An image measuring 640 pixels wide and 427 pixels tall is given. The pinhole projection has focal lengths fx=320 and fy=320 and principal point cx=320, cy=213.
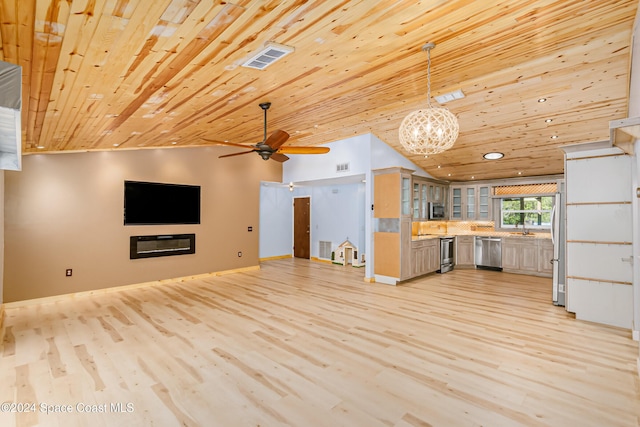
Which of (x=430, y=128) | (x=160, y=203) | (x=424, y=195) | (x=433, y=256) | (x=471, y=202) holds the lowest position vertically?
(x=433, y=256)

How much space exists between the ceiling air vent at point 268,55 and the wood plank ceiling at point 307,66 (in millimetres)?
90

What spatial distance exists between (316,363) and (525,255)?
6702mm

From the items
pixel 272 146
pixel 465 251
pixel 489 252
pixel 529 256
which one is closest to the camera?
pixel 272 146

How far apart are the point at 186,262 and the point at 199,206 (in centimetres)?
129

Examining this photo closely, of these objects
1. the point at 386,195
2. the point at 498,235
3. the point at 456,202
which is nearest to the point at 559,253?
the point at 498,235

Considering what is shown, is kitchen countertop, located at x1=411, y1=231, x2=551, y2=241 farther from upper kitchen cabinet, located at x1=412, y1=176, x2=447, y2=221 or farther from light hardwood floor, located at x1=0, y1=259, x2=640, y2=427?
light hardwood floor, located at x1=0, y1=259, x2=640, y2=427

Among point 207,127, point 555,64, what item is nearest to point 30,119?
point 207,127

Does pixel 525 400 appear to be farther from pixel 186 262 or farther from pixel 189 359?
pixel 186 262

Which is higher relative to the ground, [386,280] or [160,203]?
[160,203]

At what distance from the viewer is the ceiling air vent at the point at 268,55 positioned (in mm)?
2545

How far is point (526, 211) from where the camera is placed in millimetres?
8078

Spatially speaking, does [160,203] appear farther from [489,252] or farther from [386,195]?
[489,252]

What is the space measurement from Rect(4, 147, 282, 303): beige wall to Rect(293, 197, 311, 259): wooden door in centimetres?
271

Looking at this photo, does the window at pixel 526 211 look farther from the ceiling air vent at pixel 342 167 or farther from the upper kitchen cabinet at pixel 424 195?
the ceiling air vent at pixel 342 167
